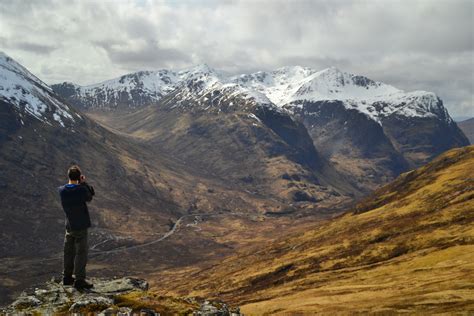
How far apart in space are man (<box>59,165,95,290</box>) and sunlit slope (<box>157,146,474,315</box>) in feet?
189

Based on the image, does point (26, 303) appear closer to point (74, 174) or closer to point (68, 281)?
point (68, 281)

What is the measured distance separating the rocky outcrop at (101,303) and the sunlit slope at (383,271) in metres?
48.8

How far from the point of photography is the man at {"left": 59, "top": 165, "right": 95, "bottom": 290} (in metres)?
27.7

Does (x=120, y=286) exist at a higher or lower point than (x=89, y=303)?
lower

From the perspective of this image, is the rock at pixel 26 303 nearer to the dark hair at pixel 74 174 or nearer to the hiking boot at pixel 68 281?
the hiking boot at pixel 68 281

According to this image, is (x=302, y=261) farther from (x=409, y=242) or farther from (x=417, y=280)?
(x=417, y=280)

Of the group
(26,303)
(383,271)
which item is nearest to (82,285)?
(26,303)

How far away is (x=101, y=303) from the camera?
2998cm

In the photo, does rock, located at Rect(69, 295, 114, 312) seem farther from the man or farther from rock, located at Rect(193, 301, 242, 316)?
rock, located at Rect(193, 301, 242, 316)

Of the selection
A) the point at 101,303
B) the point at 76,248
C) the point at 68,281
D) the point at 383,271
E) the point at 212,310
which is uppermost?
Result: the point at 76,248

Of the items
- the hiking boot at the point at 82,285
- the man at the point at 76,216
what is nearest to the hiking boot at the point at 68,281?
the hiking boot at the point at 82,285

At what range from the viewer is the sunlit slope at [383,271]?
83.9 meters

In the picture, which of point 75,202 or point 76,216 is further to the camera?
point 76,216

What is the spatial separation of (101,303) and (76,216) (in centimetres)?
612
